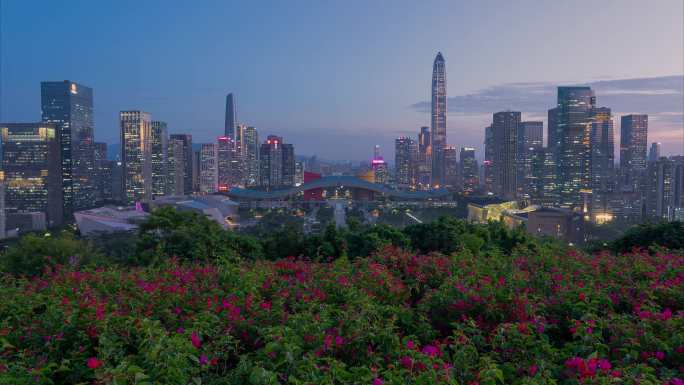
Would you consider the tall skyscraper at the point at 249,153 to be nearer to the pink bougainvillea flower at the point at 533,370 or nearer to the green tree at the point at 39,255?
the green tree at the point at 39,255

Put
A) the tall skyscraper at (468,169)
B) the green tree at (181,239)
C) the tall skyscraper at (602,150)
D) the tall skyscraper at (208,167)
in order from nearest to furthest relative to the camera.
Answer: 1. the green tree at (181,239)
2. the tall skyscraper at (602,150)
3. the tall skyscraper at (208,167)
4. the tall skyscraper at (468,169)

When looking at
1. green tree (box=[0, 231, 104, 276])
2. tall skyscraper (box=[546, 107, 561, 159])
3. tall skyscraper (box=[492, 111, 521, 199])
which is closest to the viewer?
green tree (box=[0, 231, 104, 276])

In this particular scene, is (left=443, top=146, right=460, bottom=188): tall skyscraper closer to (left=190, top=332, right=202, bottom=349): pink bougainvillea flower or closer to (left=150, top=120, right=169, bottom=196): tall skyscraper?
(left=150, top=120, right=169, bottom=196): tall skyscraper

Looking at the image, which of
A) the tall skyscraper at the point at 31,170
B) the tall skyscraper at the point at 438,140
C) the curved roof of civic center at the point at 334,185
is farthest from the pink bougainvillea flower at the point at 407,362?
the tall skyscraper at the point at 438,140

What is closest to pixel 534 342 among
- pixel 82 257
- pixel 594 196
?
pixel 82 257

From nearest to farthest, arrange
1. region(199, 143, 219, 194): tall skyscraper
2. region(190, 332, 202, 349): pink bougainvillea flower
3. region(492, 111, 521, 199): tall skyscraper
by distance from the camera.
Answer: region(190, 332, 202, 349): pink bougainvillea flower, region(492, 111, 521, 199): tall skyscraper, region(199, 143, 219, 194): tall skyscraper

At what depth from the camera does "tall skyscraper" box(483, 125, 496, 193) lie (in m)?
122

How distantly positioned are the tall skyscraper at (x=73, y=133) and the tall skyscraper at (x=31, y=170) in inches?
127

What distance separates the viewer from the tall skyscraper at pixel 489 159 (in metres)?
122

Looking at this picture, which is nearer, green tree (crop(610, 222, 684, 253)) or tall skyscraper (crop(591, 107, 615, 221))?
green tree (crop(610, 222, 684, 253))

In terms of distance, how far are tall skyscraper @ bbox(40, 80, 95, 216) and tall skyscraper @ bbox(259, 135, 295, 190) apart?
45.9 m

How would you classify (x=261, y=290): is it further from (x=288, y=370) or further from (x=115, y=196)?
(x=115, y=196)

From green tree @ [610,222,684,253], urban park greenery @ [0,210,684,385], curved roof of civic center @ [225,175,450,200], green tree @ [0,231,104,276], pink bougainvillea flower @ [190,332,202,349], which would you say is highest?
pink bougainvillea flower @ [190,332,202,349]

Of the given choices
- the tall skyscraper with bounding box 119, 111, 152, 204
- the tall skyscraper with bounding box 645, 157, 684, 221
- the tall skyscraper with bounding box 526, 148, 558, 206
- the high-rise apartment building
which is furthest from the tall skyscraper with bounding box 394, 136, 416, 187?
the tall skyscraper with bounding box 645, 157, 684, 221
